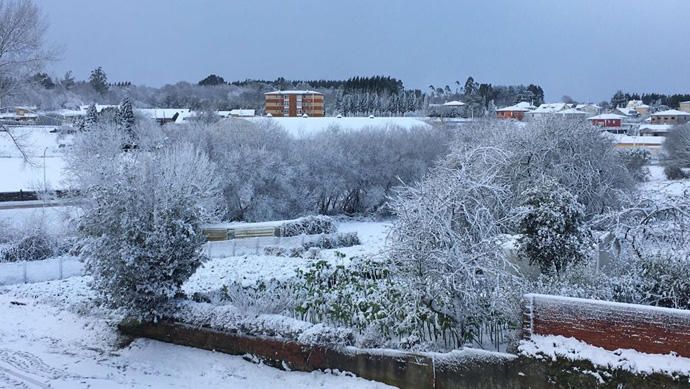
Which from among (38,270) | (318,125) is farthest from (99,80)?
(38,270)

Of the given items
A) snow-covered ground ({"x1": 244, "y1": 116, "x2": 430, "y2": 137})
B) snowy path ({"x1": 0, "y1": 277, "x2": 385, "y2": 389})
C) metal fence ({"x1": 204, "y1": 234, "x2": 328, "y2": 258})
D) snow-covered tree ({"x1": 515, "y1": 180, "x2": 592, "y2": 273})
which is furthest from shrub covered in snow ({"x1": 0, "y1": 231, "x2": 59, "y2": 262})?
snow-covered ground ({"x1": 244, "y1": 116, "x2": 430, "y2": 137})

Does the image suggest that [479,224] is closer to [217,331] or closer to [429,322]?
[429,322]

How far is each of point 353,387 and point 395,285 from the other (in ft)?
8.49

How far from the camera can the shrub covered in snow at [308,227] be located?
84.2 feet

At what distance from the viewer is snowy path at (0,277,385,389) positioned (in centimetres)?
982

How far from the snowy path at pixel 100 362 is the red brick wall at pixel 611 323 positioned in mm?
2764

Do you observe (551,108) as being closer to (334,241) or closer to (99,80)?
(334,241)

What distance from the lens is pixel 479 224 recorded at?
418 inches

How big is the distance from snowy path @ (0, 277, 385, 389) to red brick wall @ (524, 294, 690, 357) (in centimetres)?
276

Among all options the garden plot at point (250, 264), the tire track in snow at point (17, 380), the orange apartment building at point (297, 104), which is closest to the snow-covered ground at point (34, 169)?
the garden plot at point (250, 264)

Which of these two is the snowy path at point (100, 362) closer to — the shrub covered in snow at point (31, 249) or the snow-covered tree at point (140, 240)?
the snow-covered tree at point (140, 240)

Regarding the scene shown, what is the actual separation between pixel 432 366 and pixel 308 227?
56.2 feet

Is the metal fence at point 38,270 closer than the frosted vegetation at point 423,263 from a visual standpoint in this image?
No

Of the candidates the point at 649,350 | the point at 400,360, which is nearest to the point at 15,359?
the point at 400,360
